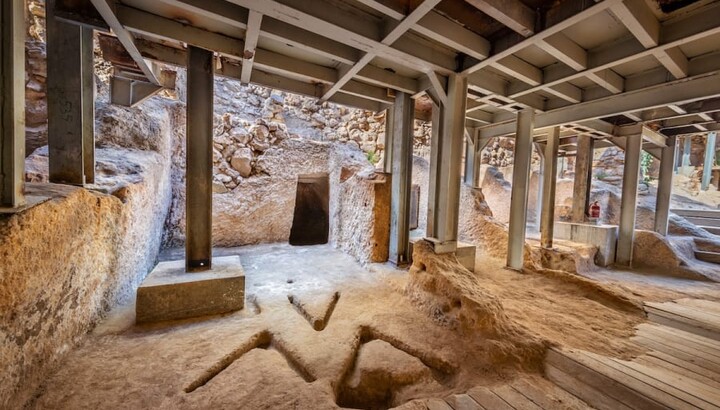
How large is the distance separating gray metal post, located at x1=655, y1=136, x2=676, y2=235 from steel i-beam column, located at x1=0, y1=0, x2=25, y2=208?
13629 millimetres

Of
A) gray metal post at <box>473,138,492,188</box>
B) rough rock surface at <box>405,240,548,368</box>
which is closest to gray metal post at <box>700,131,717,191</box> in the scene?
gray metal post at <box>473,138,492,188</box>

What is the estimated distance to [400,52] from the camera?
3.41 metres

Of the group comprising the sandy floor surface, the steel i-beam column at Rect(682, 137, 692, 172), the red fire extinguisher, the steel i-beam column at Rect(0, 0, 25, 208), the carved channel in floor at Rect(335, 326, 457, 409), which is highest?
the steel i-beam column at Rect(682, 137, 692, 172)

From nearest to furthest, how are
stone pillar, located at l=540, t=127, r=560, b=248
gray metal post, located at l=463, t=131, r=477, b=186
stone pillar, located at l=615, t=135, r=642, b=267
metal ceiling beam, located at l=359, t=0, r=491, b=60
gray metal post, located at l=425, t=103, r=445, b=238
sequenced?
metal ceiling beam, located at l=359, t=0, r=491, b=60 → gray metal post, located at l=425, t=103, r=445, b=238 → stone pillar, located at l=540, t=127, r=560, b=248 → stone pillar, located at l=615, t=135, r=642, b=267 → gray metal post, located at l=463, t=131, r=477, b=186

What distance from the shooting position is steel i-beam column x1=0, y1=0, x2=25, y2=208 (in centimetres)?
180

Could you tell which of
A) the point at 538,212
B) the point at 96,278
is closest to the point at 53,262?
the point at 96,278

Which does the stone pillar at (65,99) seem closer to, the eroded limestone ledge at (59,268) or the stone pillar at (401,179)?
the eroded limestone ledge at (59,268)

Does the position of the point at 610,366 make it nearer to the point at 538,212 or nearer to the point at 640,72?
the point at 640,72

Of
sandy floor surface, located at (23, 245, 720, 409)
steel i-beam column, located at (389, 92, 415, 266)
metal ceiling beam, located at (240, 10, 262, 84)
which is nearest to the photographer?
sandy floor surface, located at (23, 245, 720, 409)

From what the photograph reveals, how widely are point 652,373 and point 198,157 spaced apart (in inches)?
213

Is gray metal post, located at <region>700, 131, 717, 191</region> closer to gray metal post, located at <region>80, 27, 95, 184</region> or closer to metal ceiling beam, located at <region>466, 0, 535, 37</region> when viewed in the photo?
metal ceiling beam, located at <region>466, 0, 535, 37</region>

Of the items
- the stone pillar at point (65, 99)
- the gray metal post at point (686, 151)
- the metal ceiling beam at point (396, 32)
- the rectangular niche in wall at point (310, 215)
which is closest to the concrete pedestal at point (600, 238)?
the rectangular niche in wall at point (310, 215)

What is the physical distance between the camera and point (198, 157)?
3.53m

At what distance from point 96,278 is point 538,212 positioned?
41.5 ft
